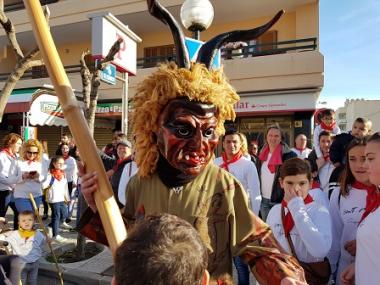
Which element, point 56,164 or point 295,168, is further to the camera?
point 56,164

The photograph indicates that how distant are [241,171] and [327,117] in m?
2.01

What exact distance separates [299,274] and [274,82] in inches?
363

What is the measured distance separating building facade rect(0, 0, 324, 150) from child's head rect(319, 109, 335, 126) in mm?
4788

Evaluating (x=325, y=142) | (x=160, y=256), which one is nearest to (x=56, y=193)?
(x=325, y=142)

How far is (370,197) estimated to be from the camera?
2.16m

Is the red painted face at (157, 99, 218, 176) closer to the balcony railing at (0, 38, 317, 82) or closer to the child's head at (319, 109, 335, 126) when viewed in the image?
the child's head at (319, 109, 335, 126)

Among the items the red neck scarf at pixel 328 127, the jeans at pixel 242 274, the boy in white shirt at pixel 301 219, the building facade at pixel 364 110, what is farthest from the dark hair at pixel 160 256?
the building facade at pixel 364 110

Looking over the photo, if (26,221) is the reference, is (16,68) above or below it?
above

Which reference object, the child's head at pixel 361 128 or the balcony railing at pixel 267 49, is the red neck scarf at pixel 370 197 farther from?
the balcony railing at pixel 267 49

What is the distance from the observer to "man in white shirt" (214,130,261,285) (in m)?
3.53

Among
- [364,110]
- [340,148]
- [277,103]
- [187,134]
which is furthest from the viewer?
[364,110]

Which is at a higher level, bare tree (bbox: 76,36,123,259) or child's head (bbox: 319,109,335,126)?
bare tree (bbox: 76,36,123,259)

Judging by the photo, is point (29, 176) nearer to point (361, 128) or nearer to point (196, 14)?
point (196, 14)

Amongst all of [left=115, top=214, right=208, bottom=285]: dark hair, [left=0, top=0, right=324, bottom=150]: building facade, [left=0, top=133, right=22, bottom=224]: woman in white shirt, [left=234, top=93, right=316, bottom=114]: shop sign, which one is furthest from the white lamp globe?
[left=234, top=93, right=316, bottom=114]: shop sign
